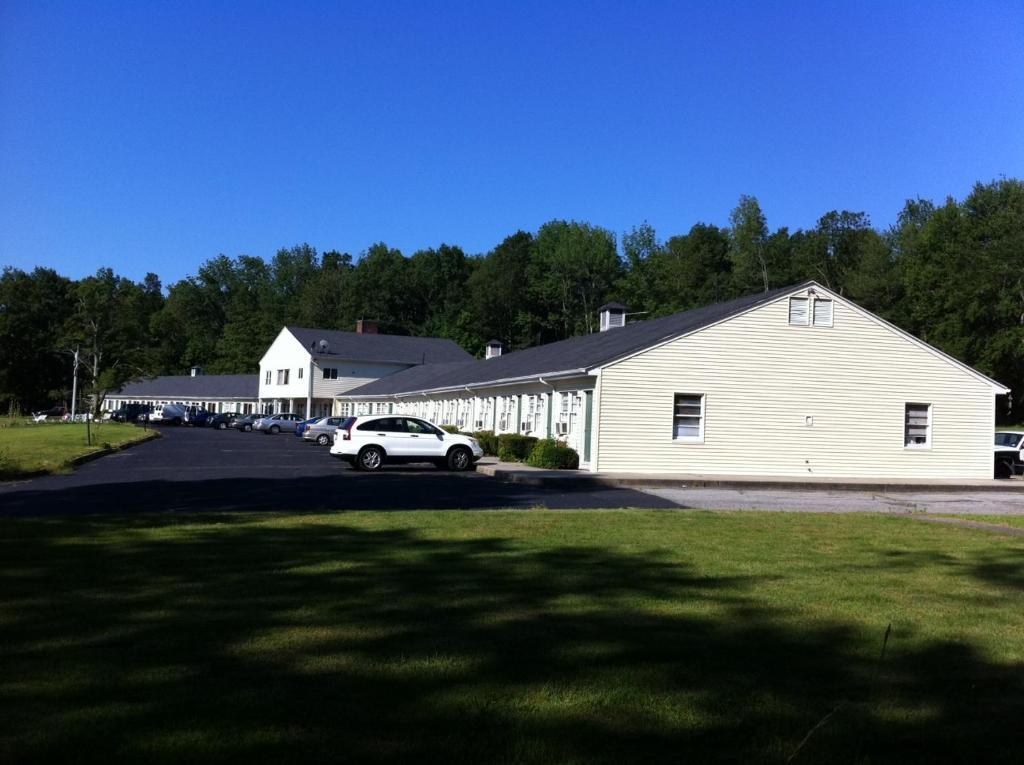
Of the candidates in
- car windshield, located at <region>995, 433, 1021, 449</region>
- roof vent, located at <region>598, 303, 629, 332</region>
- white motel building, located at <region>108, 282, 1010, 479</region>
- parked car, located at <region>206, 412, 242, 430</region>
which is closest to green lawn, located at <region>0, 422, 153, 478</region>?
white motel building, located at <region>108, 282, 1010, 479</region>

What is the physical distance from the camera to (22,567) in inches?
332

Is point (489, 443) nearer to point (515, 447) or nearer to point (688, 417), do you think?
point (515, 447)

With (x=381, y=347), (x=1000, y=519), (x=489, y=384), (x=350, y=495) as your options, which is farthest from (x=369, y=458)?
(x=381, y=347)

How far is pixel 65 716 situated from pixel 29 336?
305 feet

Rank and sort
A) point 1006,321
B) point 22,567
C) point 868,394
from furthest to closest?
point 1006,321, point 868,394, point 22,567

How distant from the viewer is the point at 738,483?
78.4 ft

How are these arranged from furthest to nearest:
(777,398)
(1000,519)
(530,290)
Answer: (530,290), (777,398), (1000,519)

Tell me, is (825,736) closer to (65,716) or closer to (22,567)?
(65,716)

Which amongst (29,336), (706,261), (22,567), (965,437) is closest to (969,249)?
(706,261)

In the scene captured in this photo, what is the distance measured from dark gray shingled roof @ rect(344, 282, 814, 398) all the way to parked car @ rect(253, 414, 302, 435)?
13.5 metres

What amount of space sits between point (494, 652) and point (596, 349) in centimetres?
2588

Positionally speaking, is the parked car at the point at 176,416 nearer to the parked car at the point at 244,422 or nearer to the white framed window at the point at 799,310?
the parked car at the point at 244,422

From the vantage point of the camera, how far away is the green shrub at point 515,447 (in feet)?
98.9

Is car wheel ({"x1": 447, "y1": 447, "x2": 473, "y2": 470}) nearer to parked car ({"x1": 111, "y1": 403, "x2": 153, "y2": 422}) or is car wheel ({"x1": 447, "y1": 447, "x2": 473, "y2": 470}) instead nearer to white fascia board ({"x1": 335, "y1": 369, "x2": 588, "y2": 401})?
white fascia board ({"x1": 335, "y1": 369, "x2": 588, "y2": 401})
